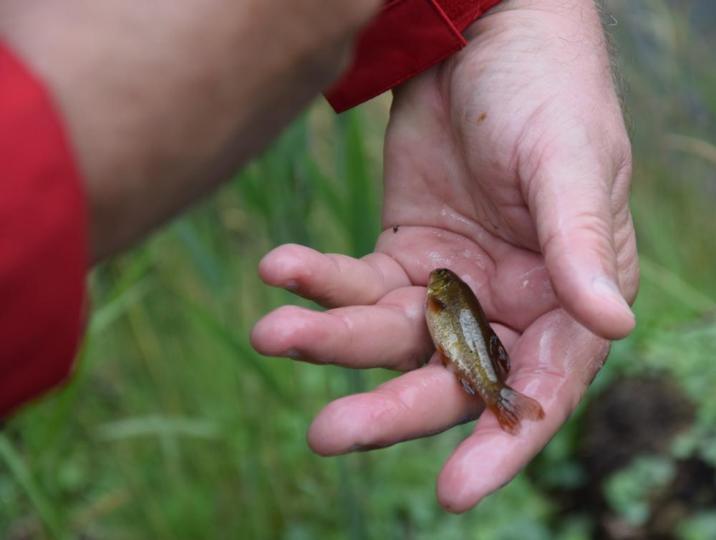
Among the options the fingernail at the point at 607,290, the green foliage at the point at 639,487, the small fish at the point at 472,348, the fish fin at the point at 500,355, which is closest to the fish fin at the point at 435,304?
the small fish at the point at 472,348

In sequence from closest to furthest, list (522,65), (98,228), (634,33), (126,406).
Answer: (98,228)
(522,65)
(126,406)
(634,33)

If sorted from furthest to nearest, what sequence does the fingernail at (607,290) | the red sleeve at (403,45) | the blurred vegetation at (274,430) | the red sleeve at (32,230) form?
the blurred vegetation at (274,430) → the red sleeve at (403,45) → the fingernail at (607,290) → the red sleeve at (32,230)

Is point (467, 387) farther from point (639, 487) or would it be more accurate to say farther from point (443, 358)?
point (639, 487)

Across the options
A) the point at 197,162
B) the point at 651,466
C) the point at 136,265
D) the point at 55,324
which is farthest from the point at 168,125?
the point at 651,466

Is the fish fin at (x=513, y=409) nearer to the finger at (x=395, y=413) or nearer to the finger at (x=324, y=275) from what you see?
the finger at (x=395, y=413)

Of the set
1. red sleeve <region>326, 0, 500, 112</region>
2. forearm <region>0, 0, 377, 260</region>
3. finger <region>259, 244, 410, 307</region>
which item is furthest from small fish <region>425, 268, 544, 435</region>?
forearm <region>0, 0, 377, 260</region>

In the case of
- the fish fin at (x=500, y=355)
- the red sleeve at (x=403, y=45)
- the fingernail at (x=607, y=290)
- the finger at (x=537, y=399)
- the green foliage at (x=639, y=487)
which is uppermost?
the red sleeve at (x=403, y=45)

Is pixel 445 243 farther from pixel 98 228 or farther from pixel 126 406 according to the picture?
pixel 126 406
